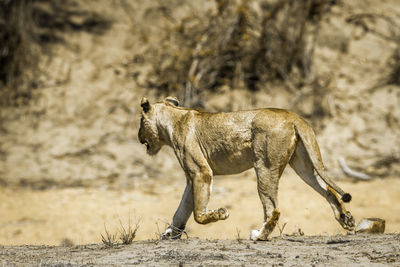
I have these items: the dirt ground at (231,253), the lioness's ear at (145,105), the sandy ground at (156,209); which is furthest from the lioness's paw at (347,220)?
the sandy ground at (156,209)

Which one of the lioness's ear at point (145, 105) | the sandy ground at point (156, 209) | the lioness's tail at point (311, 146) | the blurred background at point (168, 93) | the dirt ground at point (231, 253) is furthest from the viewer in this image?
the blurred background at point (168, 93)

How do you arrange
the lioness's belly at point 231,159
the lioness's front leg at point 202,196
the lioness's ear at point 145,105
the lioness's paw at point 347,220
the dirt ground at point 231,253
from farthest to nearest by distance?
the lioness's ear at point 145,105, the lioness's belly at point 231,159, the lioness's paw at point 347,220, the lioness's front leg at point 202,196, the dirt ground at point 231,253

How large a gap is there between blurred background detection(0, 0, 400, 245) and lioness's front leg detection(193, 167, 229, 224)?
5.42m

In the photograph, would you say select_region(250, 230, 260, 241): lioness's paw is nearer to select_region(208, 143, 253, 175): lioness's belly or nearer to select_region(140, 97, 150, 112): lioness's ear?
select_region(208, 143, 253, 175): lioness's belly

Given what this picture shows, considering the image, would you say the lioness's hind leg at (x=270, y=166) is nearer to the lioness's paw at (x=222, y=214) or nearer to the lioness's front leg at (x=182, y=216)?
the lioness's paw at (x=222, y=214)

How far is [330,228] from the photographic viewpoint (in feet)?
39.5

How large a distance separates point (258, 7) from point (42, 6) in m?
7.44

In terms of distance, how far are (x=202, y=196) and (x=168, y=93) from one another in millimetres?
10898

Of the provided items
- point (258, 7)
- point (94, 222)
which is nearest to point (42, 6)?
point (258, 7)

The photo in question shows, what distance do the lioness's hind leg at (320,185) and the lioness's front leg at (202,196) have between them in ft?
3.52

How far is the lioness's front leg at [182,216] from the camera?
7363mm

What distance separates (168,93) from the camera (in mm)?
17641

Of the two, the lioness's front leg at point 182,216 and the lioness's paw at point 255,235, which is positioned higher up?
the lioness's front leg at point 182,216

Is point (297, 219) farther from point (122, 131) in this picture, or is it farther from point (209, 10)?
point (209, 10)
